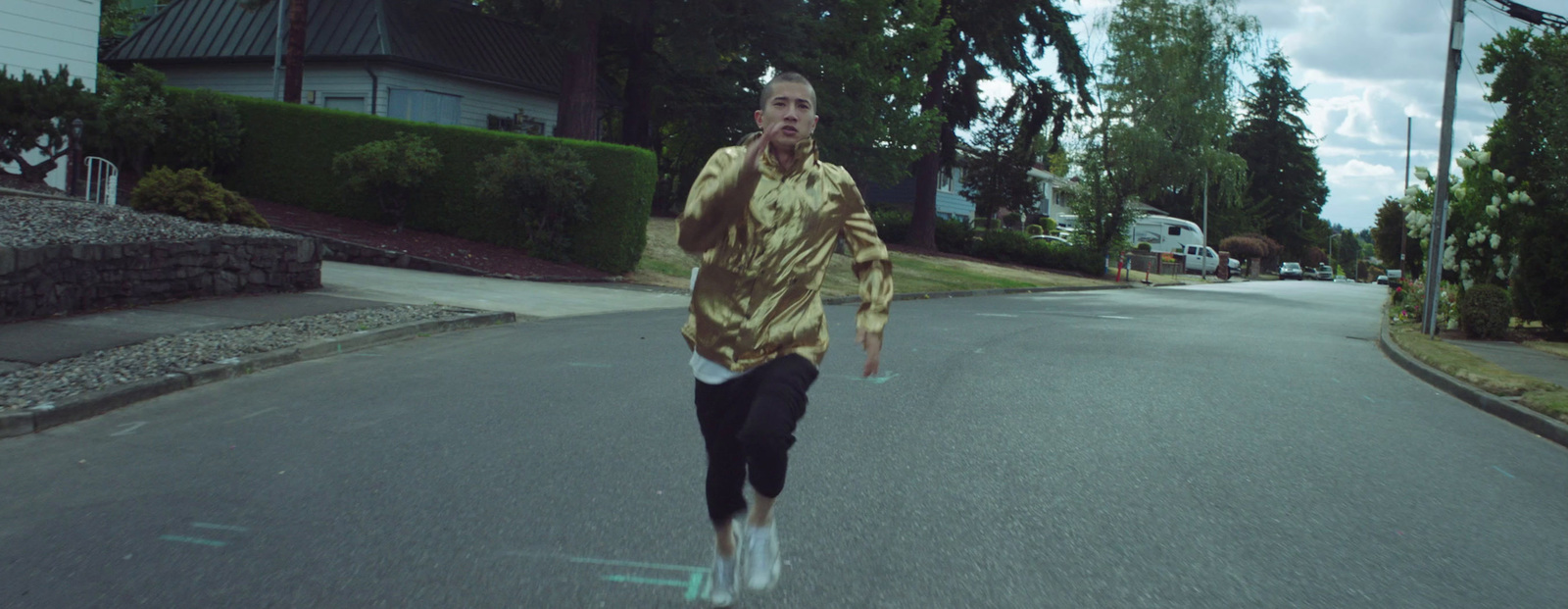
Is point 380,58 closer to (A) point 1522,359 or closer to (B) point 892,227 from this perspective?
(B) point 892,227

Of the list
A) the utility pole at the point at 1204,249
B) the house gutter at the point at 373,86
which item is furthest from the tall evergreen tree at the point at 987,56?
the house gutter at the point at 373,86

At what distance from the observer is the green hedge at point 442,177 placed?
21453 mm

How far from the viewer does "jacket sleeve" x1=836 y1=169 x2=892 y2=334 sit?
401cm

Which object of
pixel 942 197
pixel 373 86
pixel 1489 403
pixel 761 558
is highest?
pixel 942 197

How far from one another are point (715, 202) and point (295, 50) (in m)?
24.6

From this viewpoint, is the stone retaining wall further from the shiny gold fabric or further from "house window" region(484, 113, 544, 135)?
"house window" region(484, 113, 544, 135)

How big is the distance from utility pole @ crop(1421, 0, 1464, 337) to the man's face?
17286 mm

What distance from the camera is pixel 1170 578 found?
4453mm

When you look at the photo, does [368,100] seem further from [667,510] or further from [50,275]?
[667,510]

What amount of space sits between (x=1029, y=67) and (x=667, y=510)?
3721 centimetres

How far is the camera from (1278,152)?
306 ft

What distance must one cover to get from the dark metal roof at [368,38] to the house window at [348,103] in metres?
1.02

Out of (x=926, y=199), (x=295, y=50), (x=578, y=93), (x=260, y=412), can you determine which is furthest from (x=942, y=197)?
(x=260, y=412)

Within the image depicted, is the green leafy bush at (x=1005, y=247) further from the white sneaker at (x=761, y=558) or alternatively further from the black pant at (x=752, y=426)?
the white sneaker at (x=761, y=558)
